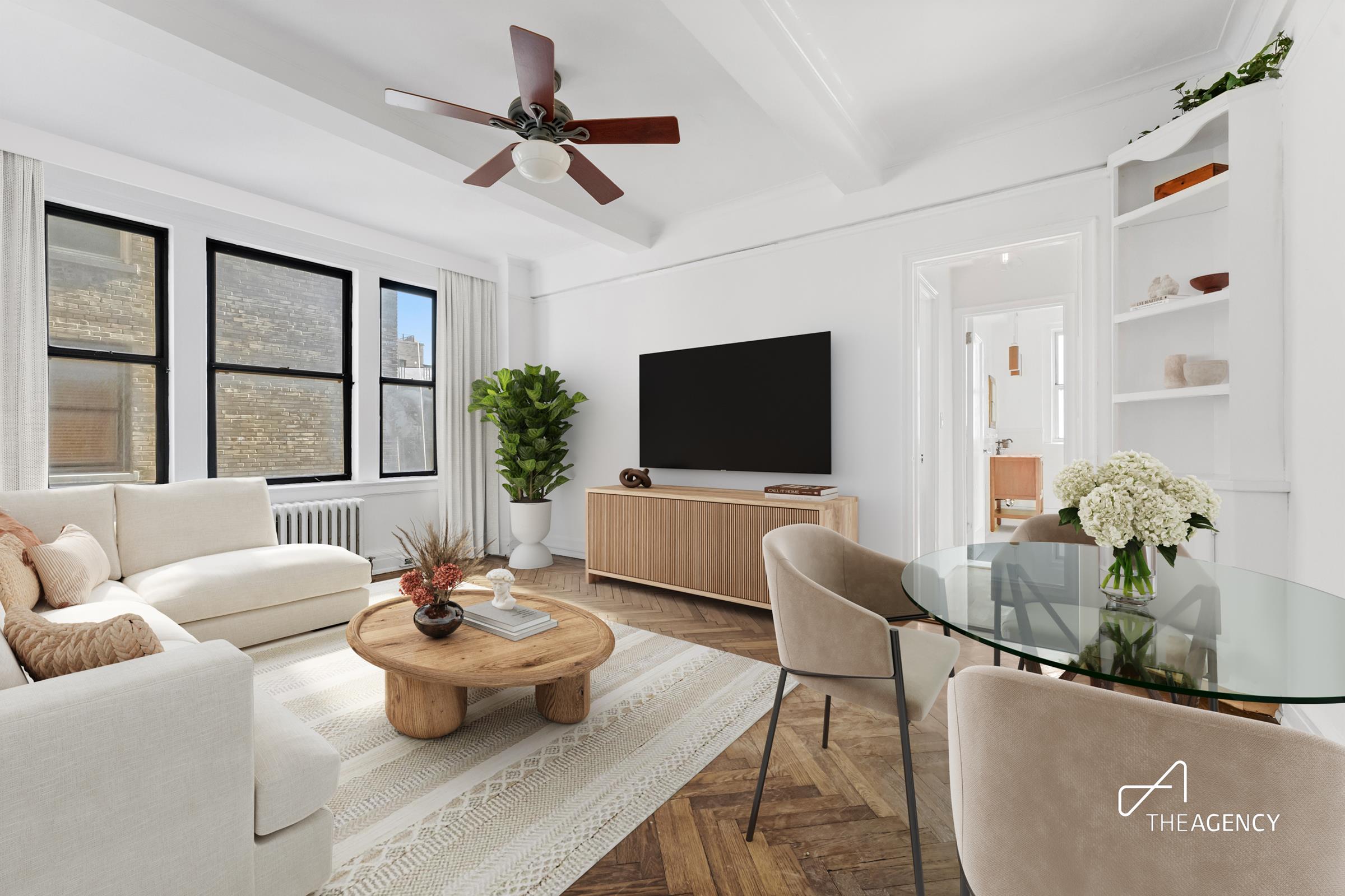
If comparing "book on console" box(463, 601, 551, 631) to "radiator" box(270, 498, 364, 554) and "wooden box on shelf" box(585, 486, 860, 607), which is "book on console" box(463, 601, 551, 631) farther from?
"radiator" box(270, 498, 364, 554)

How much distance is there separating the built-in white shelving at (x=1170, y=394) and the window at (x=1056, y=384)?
4.23m

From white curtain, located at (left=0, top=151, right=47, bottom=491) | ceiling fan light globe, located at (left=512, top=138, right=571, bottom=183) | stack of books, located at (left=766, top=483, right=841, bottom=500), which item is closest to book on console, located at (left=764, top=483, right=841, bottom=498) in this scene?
stack of books, located at (left=766, top=483, right=841, bottom=500)

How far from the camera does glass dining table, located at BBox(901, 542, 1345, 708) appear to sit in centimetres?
98

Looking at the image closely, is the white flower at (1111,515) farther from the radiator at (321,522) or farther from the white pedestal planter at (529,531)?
the radiator at (321,522)

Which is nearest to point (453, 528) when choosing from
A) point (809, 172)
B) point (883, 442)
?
point (883, 442)

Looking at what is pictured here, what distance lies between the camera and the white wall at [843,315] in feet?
10.9

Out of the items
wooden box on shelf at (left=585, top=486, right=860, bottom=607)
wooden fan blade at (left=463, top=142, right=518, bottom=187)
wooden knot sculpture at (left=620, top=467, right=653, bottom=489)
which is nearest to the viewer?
wooden fan blade at (left=463, top=142, right=518, bottom=187)

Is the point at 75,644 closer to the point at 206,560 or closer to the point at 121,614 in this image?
the point at 121,614

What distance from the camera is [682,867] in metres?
1.52

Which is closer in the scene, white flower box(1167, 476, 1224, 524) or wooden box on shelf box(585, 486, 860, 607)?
white flower box(1167, 476, 1224, 524)

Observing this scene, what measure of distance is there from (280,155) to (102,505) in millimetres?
2116

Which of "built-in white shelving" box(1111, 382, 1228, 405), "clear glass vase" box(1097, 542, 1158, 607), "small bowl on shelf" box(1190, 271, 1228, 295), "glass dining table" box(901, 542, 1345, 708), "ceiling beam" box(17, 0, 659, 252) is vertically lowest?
"glass dining table" box(901, 542, 1345, 708)

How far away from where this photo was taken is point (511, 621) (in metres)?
2.28

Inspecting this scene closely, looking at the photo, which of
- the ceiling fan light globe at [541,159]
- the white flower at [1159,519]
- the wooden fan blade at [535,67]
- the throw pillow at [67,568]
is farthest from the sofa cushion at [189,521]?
the white flower at [1159,519]
